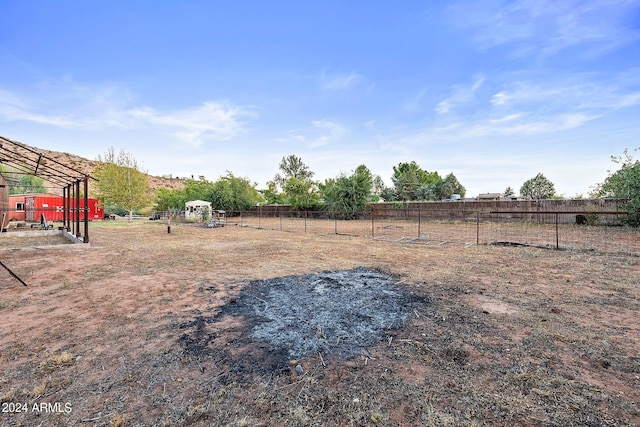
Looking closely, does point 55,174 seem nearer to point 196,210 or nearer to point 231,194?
point 196,210

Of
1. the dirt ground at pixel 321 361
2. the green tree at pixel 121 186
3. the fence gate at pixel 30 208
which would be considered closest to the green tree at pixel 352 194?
the green tree at pixel 121 186

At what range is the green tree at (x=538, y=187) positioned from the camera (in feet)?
132

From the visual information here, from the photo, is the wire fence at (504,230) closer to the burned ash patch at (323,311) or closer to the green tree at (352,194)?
the green tree at (352,194)

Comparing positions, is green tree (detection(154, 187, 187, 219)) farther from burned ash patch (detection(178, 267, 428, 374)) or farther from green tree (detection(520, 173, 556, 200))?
green tree (detection(520, 173, 556, 200))

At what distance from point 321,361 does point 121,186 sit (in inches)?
1210

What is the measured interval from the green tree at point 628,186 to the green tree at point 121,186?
37.3 metres

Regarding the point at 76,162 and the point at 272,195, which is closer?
the point at 272,195

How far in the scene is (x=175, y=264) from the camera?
7121 millimetres

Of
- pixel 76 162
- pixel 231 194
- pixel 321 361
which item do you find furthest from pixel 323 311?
pixel 76 162

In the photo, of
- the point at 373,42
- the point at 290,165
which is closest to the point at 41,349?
the point at 373,42

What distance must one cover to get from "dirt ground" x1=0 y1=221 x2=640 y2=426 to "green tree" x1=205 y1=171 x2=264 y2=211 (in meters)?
30.1

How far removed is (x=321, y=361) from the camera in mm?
2543

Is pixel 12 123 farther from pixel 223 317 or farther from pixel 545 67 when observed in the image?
pixel 545 67

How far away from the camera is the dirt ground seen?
6.19ft
